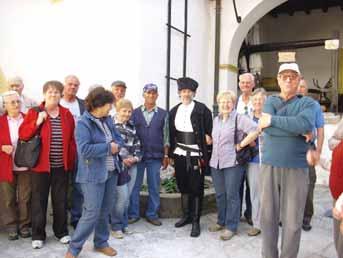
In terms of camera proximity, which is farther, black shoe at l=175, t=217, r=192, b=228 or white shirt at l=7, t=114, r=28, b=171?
black shoe at l=175, t=217, r=192, b=228

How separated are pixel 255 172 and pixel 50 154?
6.03 ft

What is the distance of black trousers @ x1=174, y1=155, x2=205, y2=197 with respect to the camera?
376 cm

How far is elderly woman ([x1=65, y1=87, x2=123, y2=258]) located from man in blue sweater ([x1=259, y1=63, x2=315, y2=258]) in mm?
1164

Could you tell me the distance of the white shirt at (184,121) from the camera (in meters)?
3.75

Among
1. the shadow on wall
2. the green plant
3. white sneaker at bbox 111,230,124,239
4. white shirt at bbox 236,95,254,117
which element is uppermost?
the shadow on wall

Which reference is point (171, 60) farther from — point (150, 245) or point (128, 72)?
point (150, 245)

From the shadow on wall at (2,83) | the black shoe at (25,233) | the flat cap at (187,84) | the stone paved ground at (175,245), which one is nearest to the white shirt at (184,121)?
the flat cap at (187,84)

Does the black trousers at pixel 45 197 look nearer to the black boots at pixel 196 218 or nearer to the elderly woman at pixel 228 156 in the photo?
the black boots at pixel 196 218

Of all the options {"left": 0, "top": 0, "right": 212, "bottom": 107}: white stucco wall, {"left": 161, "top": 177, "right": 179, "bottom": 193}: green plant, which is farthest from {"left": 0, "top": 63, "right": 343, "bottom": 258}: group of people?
{"left": 0, "top": 0, "right": 212, "bottom": 107}: white stucco wall

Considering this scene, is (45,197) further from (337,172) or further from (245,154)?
(337,172)

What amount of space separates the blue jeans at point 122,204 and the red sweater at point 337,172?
1.78 meters

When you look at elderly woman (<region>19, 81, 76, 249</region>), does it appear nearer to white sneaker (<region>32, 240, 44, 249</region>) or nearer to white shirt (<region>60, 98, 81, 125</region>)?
white sneaker (<region>32, 240, 44, 249</region>)

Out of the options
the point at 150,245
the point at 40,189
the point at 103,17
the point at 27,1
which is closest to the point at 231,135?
the point at 150,245

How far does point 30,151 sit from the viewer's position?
3207 millimetres
